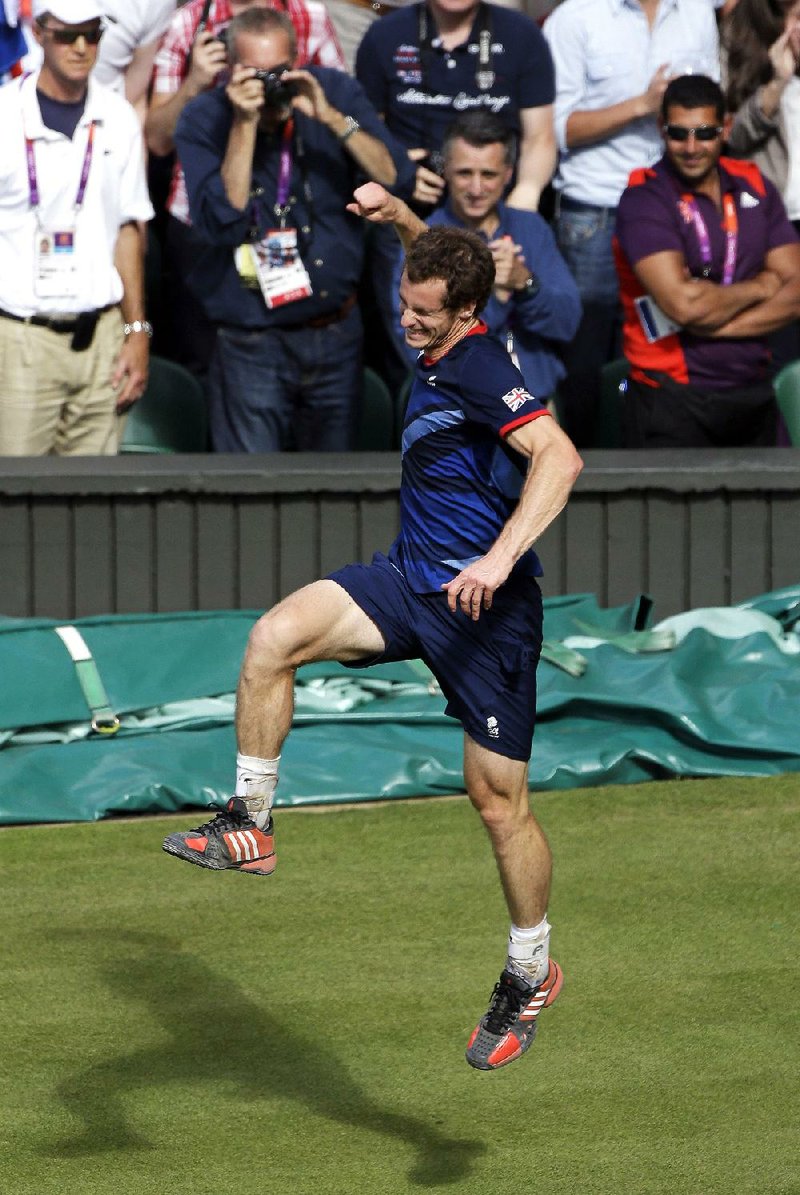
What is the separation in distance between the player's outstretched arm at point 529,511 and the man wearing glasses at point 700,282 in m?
4.52

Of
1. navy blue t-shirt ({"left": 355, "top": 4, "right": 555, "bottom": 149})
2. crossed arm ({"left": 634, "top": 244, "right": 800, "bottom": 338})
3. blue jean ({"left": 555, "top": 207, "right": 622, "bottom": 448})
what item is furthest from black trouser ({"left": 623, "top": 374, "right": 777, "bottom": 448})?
navy blue t-shirt ({"left": 355, "top": 4, "right": 555, "bottom": 149})

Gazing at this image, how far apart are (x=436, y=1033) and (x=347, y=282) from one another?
14.8 feet

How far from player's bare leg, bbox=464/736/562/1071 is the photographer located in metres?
4.45

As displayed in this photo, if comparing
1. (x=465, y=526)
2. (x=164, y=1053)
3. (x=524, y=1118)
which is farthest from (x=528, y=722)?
(x=164, y=1053)

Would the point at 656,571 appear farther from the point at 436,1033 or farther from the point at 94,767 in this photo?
the point at 436,1033

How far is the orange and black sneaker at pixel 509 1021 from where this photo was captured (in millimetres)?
4902

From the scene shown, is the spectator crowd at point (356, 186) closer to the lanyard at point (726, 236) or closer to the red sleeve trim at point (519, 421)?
the lanyard at point (726, 236)

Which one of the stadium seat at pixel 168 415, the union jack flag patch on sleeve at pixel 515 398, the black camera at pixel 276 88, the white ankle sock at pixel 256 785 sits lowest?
the white ankle sock at pixel 256 785

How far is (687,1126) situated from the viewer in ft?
Result: 16.7

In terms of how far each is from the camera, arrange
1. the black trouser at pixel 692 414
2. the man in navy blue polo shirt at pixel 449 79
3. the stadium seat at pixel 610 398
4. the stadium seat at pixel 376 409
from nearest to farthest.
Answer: the black trouser at pixel 692 414 < the man in navy blue polo shirt at pixel 449 79 < the stadium seat at pixel 376 409 < the stadium seat at pixel 610 398

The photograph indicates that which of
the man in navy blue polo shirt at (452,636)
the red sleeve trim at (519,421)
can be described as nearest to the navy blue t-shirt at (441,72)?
the man in navy blue polo shirt at (452,636)

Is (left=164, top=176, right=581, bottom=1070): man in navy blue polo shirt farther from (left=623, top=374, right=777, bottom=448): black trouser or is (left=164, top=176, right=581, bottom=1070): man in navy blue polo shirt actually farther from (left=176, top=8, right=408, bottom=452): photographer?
(left=623, top=374, right=777, bottom=448): black trouser

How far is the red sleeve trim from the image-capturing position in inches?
187

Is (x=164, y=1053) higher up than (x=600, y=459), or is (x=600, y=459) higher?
(x=600, y=459)
